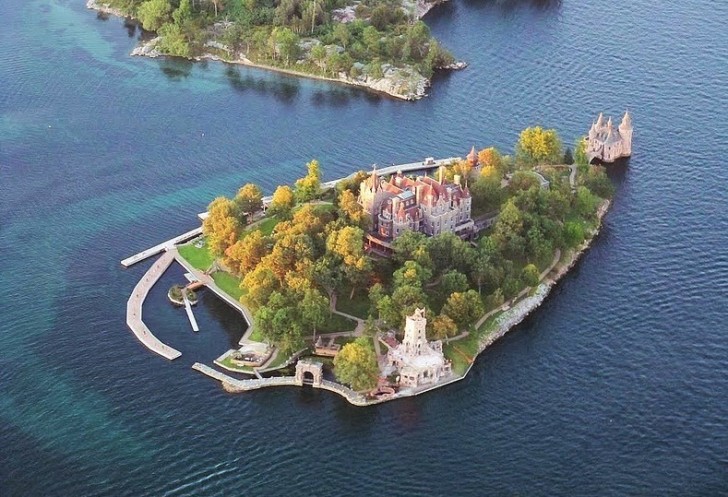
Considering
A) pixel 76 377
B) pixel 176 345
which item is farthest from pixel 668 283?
pixel 76 377

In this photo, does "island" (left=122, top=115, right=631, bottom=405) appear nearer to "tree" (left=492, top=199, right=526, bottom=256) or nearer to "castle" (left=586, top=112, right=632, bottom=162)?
"tree" (left=492, top=199, right=526, bottom=256)

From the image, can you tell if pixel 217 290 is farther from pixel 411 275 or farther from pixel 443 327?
pixel 443 327

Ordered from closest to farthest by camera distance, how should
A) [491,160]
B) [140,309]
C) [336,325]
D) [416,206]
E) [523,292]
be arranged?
[336,325] → [140,309] → [523,292] → [416,206] → [491,160]

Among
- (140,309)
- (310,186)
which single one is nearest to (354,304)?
(310,186)

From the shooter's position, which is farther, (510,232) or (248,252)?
(510,232)

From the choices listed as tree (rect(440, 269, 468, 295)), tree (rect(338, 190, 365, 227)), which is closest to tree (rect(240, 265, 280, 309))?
tree (rect(338, 190, 365, 227))

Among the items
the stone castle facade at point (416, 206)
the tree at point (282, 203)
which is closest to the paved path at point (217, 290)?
the tree at point (282, 203)
